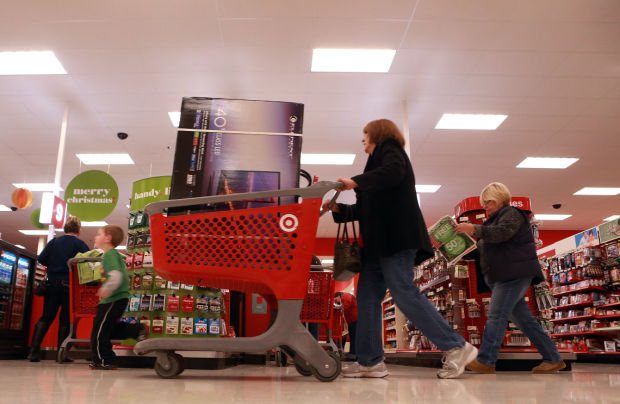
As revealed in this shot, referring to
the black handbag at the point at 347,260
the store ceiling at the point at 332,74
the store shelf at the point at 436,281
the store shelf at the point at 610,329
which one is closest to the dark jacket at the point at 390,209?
the black handbag at the point at 347,260

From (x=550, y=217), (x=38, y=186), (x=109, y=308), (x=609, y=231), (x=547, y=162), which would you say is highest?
(x=547, y=162)

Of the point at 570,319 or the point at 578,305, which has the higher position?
the point at 578,305

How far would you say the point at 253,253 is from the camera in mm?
2199

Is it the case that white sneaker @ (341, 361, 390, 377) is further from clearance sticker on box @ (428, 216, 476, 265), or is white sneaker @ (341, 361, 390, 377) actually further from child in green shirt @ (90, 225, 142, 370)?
child in green shirt @ (90, 225, 142, 370)

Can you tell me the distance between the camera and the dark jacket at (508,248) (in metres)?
3.30

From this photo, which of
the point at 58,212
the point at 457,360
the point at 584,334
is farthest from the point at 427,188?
the point at 457,360

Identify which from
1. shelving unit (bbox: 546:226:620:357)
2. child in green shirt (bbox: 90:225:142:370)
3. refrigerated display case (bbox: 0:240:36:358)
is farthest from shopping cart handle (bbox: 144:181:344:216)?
shelving unit (bbox: 546:226:620:357)

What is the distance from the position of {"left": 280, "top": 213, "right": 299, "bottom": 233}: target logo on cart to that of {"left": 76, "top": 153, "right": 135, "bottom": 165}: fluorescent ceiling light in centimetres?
824

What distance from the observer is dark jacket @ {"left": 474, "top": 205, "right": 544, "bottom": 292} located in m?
3.30

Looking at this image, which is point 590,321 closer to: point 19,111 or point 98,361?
point 98,361

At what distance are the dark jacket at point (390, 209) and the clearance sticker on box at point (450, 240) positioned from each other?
0.67m

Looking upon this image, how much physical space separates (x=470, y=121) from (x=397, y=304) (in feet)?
20.4

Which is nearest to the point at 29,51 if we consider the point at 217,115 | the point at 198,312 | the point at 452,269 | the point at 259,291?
the point at 198,312

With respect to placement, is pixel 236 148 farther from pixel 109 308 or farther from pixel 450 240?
pixel 109 308
